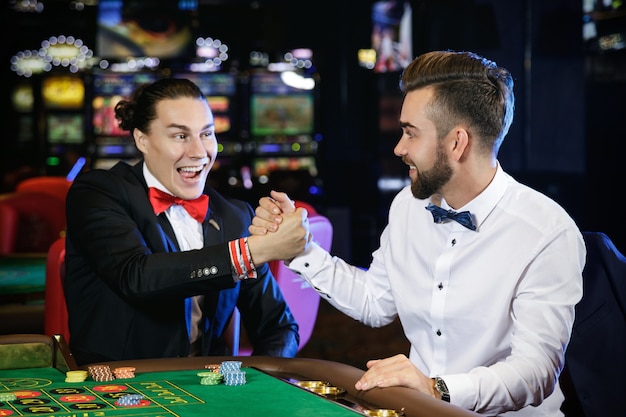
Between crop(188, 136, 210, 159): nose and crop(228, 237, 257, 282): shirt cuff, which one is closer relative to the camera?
crop(228, 237, 257, 282): shirt cuff

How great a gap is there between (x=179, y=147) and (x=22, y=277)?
1.44m

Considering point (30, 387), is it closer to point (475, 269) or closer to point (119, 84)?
point (475, 269)

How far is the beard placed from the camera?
2.40 meters

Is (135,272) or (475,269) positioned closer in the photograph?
(475,269)

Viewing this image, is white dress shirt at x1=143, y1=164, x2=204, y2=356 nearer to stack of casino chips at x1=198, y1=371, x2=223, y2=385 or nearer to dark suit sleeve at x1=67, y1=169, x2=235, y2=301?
dark suit sleeve at x1=67, y1=169, x2=235, y2=301

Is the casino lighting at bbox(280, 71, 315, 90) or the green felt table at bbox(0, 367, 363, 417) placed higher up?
the casino lighting at bbox(280, 71, 315, 90)

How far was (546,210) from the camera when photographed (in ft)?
7.71

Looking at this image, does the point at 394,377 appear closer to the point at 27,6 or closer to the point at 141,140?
the point at 141,140

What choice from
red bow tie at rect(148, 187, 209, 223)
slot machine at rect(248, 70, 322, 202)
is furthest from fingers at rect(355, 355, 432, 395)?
slot machine at rect(248, 70, 322, 202)

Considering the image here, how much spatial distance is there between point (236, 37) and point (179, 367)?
7.11 meters

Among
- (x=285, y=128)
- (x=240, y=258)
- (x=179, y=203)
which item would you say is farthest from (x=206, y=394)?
(x=285, y=128)

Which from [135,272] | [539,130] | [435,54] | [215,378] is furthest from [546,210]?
[539,130]

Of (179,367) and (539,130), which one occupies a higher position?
(539,130)

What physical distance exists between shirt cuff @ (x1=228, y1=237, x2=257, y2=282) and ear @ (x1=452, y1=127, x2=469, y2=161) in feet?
2.00
